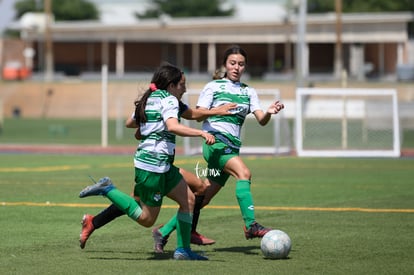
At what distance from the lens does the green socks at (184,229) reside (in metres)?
10.6

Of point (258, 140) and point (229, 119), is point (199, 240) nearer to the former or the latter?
point (229, 119)

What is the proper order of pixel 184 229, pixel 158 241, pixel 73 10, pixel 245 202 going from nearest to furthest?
pixel 184 229, pixel 158 241, pixel 245 202, pixel 73 10

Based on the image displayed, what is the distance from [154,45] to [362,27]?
19.3m

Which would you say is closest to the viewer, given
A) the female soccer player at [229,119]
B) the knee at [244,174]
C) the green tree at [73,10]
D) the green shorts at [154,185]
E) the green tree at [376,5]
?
the green shorts at [154,185]

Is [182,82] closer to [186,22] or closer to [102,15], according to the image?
[186,22]

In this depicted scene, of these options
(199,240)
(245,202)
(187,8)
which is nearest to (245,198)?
(245,202)

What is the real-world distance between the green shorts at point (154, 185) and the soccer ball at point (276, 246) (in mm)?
1107

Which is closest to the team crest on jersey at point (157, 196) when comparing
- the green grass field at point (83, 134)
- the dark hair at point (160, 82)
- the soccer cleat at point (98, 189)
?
the soccer cleat at point (98, 189)

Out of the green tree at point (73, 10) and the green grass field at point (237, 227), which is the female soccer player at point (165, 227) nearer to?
the green grass field at point (237, 227)

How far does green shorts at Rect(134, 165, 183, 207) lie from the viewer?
10422 mm

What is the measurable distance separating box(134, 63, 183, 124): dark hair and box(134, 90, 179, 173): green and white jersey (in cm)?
5

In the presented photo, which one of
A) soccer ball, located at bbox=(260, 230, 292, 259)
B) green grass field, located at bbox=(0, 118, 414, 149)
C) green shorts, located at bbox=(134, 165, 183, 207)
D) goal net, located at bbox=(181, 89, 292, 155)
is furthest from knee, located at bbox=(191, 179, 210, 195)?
green grass field, located at bbox=(0, 118, 414, 149)

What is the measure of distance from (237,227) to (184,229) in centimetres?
→ 281

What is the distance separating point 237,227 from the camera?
13406 mm
